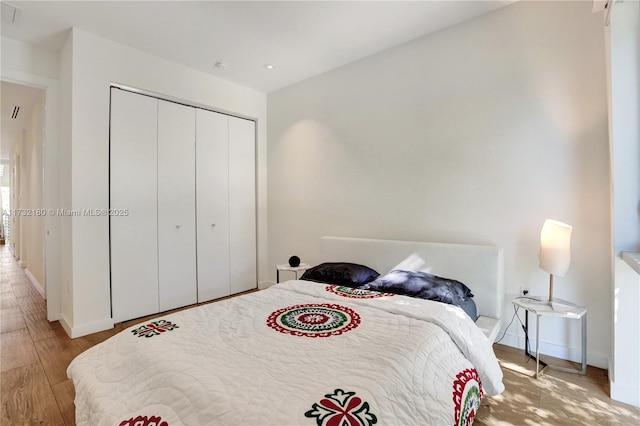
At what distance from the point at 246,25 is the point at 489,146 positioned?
7.88 ft

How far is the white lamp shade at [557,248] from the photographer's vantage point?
2066mm

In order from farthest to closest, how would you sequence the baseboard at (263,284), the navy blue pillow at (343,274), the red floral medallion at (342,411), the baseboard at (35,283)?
the baseboard at (263,284) < the baseboard at (35,283) < the navy blue pillow at (343,274) < the red floral medallion at (342,411)

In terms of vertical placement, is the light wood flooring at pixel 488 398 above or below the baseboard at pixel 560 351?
below

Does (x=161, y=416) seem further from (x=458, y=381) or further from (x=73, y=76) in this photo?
(x=73, y=76)

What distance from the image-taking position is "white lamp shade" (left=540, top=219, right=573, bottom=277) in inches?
81.4

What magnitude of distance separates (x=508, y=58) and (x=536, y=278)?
1800 mm

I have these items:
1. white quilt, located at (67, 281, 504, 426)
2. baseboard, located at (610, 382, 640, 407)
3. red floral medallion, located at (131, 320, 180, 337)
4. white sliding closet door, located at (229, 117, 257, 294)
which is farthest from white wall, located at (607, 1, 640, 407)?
white sliding closet door, located at (229, 117, 257, 294)

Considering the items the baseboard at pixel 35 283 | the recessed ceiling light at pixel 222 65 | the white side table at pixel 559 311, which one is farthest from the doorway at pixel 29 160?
the white side table at pixel 559 311

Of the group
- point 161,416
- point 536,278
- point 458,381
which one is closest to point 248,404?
point 161,416

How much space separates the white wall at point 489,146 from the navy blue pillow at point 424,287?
53cm

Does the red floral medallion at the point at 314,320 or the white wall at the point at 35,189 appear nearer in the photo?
the red floral medallion at the point at 314,320

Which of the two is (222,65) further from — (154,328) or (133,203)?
(154,328)

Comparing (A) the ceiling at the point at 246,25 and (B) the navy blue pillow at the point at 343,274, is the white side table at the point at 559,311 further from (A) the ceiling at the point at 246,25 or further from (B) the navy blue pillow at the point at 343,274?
(A) the ceiling at the point at 246,25

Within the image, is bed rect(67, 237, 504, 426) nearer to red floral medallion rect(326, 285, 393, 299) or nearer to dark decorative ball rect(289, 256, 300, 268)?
red floral medallion rect(326, 285, 393, 299)
